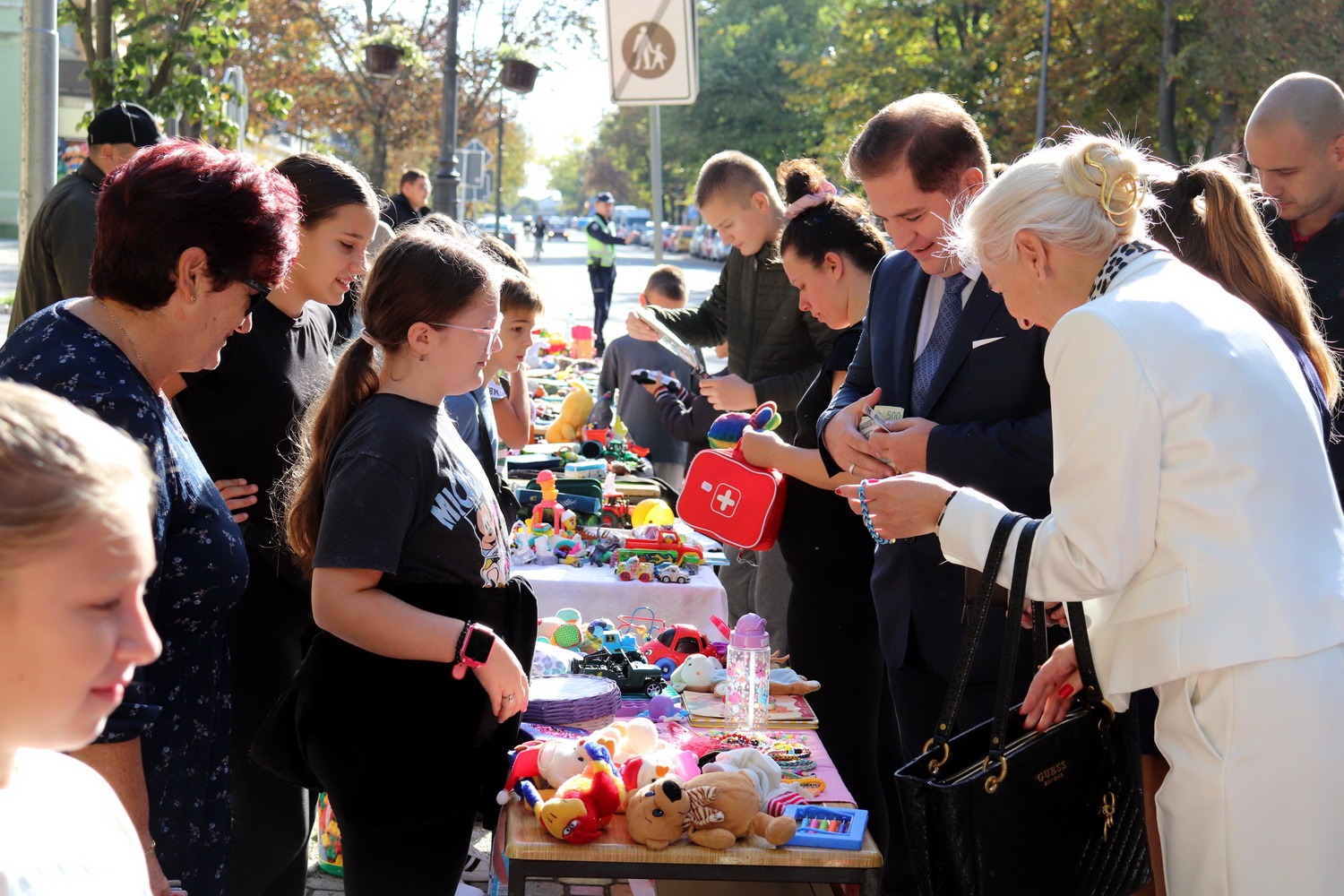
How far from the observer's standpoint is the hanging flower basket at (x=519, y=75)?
57.6ft

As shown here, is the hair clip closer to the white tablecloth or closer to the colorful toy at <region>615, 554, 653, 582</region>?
the white tablecloth

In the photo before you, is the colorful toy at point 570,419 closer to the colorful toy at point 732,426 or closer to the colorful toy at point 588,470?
the colorful toy at point 588,470

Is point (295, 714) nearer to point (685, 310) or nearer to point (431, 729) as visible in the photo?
point (431, 729)

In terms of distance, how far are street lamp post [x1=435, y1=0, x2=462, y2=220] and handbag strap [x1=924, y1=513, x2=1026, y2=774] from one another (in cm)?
1179

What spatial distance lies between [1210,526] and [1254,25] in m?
17.0

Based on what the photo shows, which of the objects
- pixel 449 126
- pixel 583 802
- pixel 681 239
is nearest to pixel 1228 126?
pixel 449 126

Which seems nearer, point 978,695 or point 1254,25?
point 978,695

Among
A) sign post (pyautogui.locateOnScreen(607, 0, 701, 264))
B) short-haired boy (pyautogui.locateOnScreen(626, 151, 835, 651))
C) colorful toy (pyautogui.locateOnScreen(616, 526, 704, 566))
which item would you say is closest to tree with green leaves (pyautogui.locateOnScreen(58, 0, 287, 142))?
sign post (pyautogui.locateOnScreen(607, 0, 701, 264))

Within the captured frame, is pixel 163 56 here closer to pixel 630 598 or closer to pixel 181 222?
pixel 630 598

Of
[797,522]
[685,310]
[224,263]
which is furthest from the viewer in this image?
[685,310]

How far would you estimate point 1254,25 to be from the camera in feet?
52.9

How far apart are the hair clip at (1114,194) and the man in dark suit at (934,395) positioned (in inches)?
22.2

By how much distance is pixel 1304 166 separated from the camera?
3592 mm

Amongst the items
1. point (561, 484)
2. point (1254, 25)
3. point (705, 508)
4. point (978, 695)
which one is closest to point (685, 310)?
point (561, 484)
